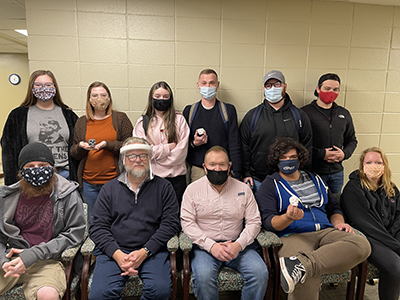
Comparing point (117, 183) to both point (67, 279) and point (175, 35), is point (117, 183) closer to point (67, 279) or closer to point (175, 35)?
point (67, 279)

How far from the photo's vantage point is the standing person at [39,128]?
8.43ft

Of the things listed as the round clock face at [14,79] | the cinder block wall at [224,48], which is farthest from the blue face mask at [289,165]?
the round clock face at [14,79]

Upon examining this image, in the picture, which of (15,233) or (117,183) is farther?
(117,183)

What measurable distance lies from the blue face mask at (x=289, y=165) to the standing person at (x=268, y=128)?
0.34m

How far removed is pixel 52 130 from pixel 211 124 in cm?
149

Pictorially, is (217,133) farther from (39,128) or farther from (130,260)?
(39,128)

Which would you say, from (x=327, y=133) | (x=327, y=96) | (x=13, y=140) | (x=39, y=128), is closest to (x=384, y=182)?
(x=327, y=133)

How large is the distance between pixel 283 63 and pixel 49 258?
3.05m

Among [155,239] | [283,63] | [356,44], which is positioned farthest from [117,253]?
[356,44]

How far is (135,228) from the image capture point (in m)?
2.17

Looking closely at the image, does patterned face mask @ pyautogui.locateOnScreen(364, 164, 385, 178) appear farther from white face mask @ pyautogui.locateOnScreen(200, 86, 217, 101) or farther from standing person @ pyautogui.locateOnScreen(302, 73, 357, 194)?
white face mask @ pyautogui.locateOnScreen(200, 86, 217, 101)

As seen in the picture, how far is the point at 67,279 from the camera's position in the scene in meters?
1.96

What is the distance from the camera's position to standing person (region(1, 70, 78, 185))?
257cm

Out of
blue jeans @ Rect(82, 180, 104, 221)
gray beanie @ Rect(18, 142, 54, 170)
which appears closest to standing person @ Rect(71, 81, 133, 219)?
blue jeans @ Rect(82, 180, 104, 221)
